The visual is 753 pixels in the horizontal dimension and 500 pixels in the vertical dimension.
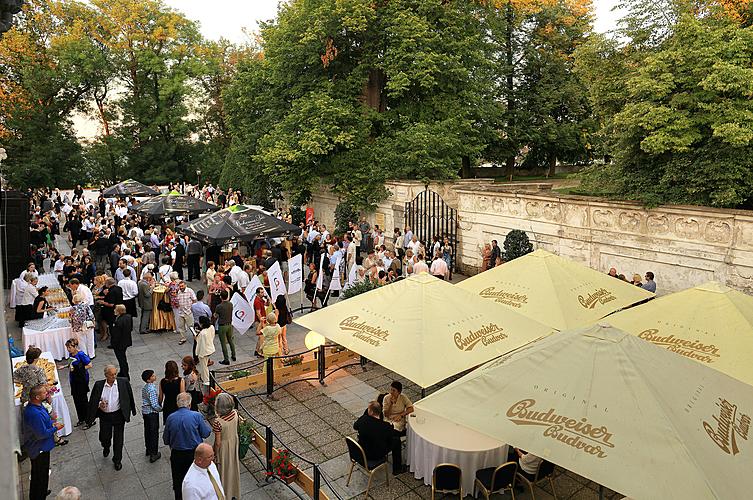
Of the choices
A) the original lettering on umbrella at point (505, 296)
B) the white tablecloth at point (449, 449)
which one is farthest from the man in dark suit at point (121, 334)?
the original lettering on umbrella at point (505, 296)

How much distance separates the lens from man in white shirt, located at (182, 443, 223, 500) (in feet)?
19.5

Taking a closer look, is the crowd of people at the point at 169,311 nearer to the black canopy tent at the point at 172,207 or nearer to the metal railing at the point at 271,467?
the metal railing at the point at 271,467

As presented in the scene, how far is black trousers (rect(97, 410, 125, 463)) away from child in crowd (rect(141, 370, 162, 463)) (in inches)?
13.4

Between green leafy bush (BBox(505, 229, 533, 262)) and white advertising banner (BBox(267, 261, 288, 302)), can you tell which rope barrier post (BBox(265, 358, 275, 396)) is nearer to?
white advertising banner (BBox(267, 261, 288, 302))

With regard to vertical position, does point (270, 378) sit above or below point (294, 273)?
below

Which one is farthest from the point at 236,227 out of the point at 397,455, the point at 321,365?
the point at 397,455

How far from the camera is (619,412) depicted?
5539 millimetres

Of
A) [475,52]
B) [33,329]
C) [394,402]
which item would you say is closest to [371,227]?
[475,52]

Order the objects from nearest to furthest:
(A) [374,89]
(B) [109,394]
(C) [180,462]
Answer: (C) [180,462] < (B) [109,394] < (A) [374,89]

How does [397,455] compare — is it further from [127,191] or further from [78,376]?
[127,191]

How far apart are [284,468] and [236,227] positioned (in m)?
11.5

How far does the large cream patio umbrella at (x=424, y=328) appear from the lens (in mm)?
8242

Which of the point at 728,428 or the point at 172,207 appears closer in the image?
the point at 728,428

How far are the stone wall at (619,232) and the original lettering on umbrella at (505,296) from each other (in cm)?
628
